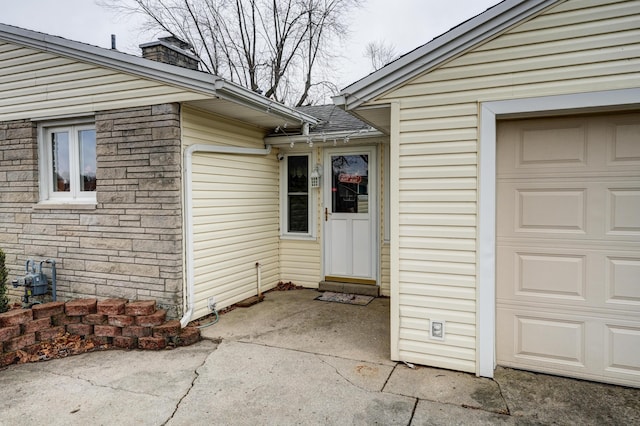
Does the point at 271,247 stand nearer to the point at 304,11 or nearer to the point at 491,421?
the point at 491,421

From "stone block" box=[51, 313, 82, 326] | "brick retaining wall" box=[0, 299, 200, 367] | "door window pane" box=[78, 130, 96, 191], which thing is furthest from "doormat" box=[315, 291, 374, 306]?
"door window pane" box=[78, 130, 96, 191]

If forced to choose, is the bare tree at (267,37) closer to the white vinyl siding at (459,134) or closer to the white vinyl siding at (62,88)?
the white vinyl siding at (62,88)

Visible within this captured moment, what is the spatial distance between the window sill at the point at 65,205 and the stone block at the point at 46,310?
121 centimetres

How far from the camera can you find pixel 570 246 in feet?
10.8

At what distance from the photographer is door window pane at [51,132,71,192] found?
5266mm

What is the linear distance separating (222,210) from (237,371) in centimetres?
238

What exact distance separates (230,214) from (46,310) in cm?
236

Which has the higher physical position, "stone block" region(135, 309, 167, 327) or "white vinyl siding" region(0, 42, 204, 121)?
"white vinyl siding" region(0, 42, 204, 121)

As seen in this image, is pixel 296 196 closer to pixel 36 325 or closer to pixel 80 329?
pixel 80 329

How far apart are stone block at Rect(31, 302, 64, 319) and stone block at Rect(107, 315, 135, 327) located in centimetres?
65

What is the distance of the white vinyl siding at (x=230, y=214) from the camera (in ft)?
16.1

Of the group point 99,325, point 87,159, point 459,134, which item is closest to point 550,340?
point 459,134

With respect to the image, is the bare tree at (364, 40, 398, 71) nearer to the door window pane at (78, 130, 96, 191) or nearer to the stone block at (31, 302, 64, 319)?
the door window pane at (78, 130, 96, 191)

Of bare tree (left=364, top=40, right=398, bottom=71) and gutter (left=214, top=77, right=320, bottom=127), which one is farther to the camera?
bare tree (left=364, top=40, right=398, bottom=71)
